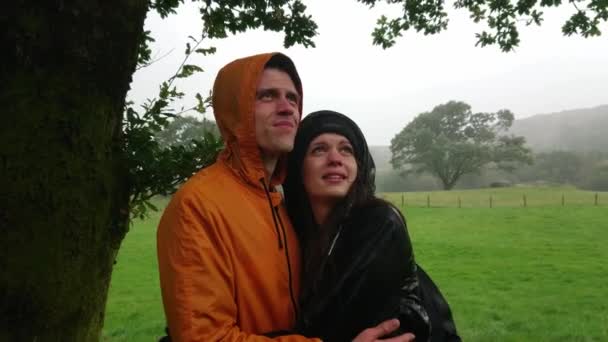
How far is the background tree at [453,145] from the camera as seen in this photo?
5169 cm

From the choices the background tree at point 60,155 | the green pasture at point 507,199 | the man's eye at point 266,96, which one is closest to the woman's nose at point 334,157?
the man's eye at point 266,96

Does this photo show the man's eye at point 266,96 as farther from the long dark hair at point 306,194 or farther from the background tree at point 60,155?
the background tree at point 60,155

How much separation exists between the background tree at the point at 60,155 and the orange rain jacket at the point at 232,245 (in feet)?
1.49

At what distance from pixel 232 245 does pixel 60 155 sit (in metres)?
0.92

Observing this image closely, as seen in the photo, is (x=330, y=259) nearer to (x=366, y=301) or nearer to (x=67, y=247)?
(x=366, y=301)

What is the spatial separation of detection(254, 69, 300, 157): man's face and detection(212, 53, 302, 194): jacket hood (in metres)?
0.06

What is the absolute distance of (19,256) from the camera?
1.87 m

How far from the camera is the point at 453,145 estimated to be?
5294cm

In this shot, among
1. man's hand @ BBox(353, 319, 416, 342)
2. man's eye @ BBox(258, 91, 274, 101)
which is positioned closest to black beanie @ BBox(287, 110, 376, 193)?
man's eye @ BBox(258, 91, 274, 101)

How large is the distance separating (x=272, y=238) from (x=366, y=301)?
56cm

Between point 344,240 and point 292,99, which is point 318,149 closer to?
point 292,99

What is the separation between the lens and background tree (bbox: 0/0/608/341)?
74.1 inches

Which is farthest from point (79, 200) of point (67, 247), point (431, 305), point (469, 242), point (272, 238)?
point (469, 242)

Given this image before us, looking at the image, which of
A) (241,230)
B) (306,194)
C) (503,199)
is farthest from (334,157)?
(503,199)
